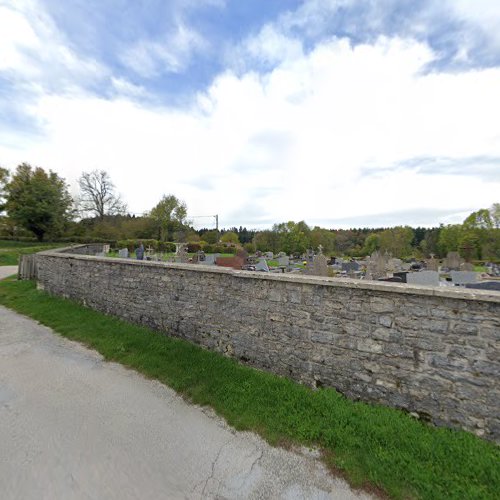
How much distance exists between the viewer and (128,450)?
9.80 feet

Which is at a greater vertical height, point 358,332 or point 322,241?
point 322,241

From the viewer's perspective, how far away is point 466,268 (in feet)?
47.3

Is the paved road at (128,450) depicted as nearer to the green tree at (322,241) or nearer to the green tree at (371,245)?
the green tree at (322,241)

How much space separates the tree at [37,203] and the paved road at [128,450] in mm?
32625

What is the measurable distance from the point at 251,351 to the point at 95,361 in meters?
2.91

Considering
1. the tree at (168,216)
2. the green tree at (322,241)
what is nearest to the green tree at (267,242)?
the green tree at (322,241)

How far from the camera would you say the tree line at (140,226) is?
1219 inches

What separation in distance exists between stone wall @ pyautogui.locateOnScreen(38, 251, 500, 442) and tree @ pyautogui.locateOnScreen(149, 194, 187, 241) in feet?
138

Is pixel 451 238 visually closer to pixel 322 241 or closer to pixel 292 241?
pixel 322 241

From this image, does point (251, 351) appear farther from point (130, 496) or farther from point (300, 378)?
point (130, 496)

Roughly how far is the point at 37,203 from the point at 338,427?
3651 centimetres

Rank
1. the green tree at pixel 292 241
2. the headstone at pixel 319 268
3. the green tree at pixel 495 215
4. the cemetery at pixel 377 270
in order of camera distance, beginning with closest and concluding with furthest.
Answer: the cemetery at pixel 377 270, the headstone at pixel 319 268, the green tree at pixel 495 215, the green tree at pixel 292 241

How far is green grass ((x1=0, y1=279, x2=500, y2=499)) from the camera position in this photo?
2.57 meters

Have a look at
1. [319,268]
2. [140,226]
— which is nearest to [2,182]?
[140,226]
